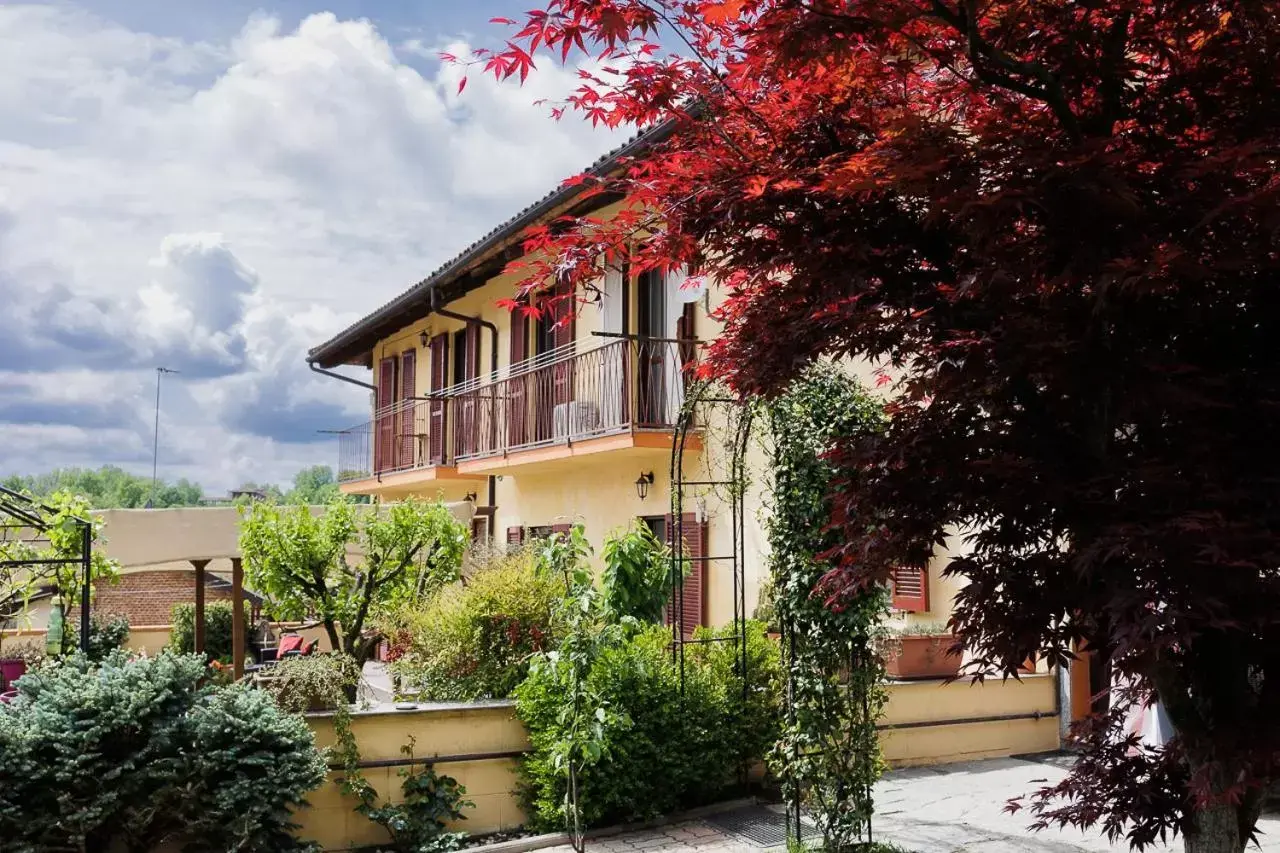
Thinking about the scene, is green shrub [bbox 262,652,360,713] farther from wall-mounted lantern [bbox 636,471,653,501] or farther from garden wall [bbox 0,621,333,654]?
garden wall [bbox 0,621,333,654]

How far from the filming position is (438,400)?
17047 millimetres

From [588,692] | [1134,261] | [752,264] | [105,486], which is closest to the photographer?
[1134,261]

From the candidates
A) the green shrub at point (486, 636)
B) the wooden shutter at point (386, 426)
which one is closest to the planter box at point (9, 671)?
the green shrub at point (486, 636)

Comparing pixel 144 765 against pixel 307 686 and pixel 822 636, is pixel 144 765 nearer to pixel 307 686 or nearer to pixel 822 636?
pixel 307 686

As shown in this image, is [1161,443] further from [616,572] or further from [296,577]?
[296,577]

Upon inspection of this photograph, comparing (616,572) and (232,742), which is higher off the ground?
(616,572)

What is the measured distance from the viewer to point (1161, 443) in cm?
345

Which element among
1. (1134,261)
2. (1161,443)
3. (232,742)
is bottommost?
(232,742)

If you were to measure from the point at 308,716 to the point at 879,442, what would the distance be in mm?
4329

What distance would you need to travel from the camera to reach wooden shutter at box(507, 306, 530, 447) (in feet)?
46.8

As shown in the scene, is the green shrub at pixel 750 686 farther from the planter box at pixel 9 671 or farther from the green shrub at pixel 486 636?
the planter box at pixel 9 671

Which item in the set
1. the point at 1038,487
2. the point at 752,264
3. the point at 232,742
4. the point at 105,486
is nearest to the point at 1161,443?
the point at 1038,487

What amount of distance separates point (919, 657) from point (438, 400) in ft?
34.0

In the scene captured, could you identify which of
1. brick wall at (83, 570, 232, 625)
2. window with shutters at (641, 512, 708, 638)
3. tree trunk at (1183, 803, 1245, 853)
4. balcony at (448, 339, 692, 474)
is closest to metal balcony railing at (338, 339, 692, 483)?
balcony at (448, 339, 692, 474)
